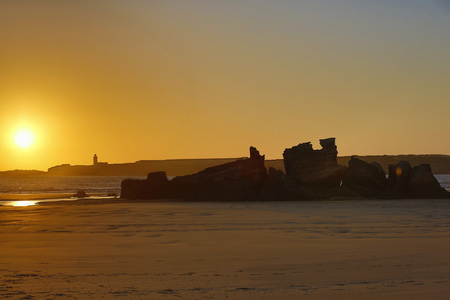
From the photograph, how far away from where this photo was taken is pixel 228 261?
7758mm

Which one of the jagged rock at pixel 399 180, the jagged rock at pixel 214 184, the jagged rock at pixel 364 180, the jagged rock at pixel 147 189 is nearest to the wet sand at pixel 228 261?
the jagged rock at pixel 214 184

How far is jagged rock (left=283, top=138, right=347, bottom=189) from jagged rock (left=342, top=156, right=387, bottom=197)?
38.7 inches

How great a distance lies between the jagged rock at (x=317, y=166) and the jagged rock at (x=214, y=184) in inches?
87.8

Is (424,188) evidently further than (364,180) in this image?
No

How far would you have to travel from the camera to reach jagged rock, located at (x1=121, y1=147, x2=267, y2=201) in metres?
29.8

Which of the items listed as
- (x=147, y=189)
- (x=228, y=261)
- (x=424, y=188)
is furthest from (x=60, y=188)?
(x=228, y=261)

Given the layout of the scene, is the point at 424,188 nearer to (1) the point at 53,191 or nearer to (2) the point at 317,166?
(2) the point at 317,166

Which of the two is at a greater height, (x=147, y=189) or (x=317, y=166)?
(x=317, y=166)

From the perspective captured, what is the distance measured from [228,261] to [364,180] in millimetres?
24603

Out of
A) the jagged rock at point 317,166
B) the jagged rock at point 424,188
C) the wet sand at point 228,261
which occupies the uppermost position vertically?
the jagged rock at point 317,166

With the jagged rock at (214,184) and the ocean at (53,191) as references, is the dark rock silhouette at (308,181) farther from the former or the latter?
the ocean at (53,191)

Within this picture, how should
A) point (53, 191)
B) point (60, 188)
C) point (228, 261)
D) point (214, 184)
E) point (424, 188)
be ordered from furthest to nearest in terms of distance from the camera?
1. point (60, 188)
2. point (53, 191)
3. point (214, 184)
4. point (424, 188)
5. point (228, 261)

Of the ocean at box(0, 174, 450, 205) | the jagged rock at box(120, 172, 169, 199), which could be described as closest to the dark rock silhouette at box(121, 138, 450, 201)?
the jagged rock at box(120, 172, 169, 199)

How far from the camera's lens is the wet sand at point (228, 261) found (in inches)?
227
